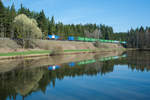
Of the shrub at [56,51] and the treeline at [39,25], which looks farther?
the treeline at [39,25]

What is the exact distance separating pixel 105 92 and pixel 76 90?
94.1 inches

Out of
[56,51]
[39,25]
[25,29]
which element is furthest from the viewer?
[39,25]

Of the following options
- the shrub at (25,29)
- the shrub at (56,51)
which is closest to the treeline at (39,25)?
the shrub at (25,29)

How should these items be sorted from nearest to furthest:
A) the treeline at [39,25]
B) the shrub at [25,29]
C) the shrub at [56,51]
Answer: the shrub at [25,29] < the shrub at [56,51] < the treeline at [39,25]

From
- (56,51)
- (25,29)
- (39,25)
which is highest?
(39,25)

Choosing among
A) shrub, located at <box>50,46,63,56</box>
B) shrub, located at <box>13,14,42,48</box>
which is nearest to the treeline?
shrub, located at <box>13,14,42,48</box>

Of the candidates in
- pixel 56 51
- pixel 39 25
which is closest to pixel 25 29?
pixel 56 51

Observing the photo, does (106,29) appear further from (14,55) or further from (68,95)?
(68,95)

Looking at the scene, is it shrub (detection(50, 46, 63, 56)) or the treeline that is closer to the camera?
shrub (detection(50, 46, 63, 56))

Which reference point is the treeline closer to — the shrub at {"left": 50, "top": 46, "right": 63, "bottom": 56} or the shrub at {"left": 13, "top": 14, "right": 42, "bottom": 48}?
the shrub at {"left": 13, "top": 14, "right": 42, "bottom": 48}

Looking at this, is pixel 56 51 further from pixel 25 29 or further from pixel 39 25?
pixel 39 25

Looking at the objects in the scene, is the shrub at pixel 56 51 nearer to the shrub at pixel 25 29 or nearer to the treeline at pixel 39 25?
the shrub at pixel 25 29

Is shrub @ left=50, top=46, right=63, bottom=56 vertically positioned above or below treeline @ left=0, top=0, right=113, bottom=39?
below

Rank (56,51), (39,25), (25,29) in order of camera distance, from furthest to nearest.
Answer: (39,25)
(56,51)
(25,29)
